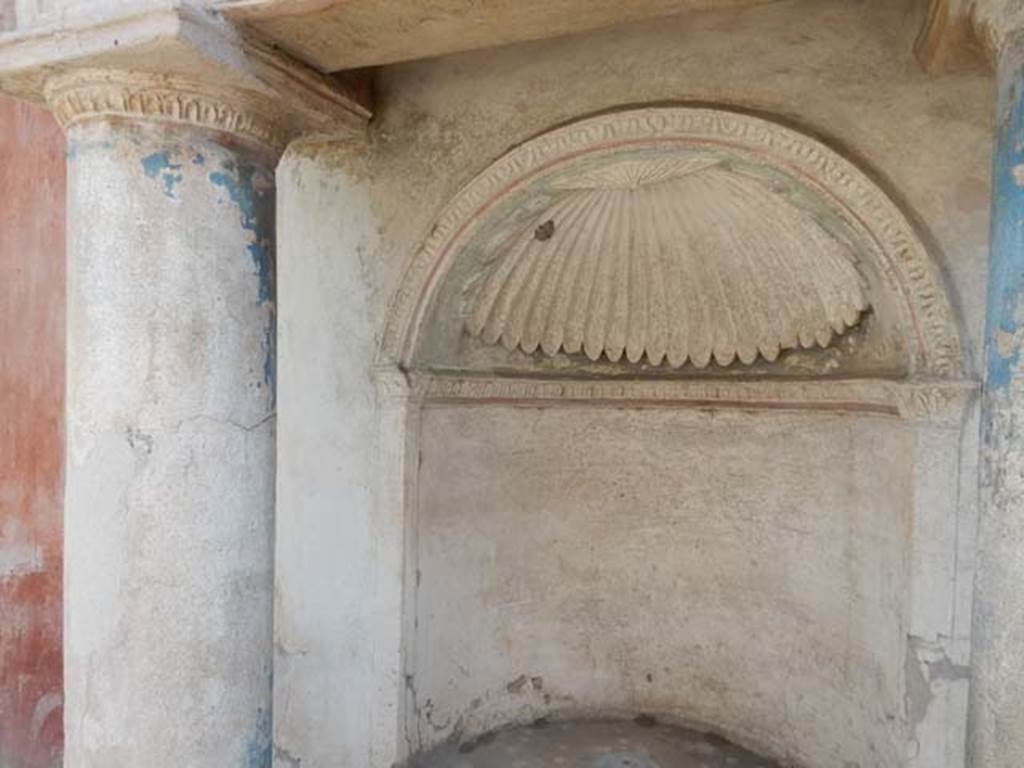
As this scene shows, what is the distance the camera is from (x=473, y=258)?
3258 millimetres

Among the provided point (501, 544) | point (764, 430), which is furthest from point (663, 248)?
point (501, 544)

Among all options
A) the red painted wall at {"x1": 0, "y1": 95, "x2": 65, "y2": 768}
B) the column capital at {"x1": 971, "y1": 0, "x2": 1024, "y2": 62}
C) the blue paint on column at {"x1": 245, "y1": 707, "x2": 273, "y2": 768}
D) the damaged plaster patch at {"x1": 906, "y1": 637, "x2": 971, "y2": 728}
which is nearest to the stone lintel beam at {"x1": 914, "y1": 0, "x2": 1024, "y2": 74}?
the column capital at {"x1": 971, "y1": 0, "x2": 1024, "y2": 62}

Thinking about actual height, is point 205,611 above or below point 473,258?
below

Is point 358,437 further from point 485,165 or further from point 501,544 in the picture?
point 485,165

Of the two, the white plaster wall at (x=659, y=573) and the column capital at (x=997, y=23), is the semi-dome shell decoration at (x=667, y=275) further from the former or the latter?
the column capital at (x=997, y=23)

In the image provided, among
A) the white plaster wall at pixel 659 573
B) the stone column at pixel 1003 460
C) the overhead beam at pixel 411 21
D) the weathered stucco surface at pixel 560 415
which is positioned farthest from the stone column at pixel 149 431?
the stone column at pixel 1003 460

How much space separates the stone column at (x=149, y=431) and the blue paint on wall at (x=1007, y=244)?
205 cm

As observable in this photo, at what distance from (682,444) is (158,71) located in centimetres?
296

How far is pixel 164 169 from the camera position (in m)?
2.22

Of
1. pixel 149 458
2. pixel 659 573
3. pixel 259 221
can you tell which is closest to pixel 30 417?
pixel 149 458

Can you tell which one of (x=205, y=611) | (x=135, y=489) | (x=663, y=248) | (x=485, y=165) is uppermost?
(x=485, y=165)

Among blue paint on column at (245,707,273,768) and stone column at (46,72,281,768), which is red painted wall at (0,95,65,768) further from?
blue paint on column at (245,707,273,768)

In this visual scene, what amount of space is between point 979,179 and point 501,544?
8.57 ft

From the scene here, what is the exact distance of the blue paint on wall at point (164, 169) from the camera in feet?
7.25
